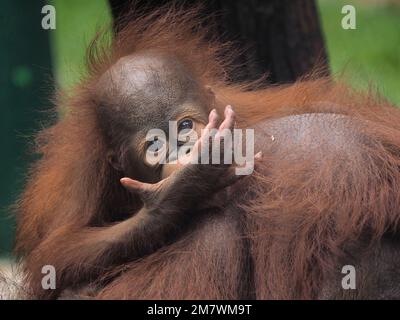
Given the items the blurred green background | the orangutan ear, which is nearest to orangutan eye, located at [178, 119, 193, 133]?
the orangutan ear

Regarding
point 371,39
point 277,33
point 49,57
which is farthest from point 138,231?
point 371,39

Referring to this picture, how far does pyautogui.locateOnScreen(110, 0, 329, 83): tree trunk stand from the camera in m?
4.11

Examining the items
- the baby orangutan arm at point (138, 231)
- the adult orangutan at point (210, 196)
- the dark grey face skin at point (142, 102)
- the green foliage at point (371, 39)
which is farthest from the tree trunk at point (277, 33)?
the green foliage at point (371, 39)

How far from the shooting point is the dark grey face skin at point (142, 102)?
266cm

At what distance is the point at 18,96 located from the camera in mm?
5102

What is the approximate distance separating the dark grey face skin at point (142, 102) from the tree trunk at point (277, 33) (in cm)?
134

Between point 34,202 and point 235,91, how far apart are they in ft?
2.61

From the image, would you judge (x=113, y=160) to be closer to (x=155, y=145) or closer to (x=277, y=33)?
(x=155, y=145)

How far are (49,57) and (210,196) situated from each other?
9.68 feet

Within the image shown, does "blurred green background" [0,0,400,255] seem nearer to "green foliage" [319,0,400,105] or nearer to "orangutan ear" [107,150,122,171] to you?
"green foliage" [319,0,400,105]

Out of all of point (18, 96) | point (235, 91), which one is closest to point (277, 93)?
point (235, 91)

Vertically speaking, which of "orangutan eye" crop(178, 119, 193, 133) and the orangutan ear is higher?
"orangutan eye" crop(178, 119, 193, 133)

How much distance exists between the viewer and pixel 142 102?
105 inches

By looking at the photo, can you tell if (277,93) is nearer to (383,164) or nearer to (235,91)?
(235,91)
